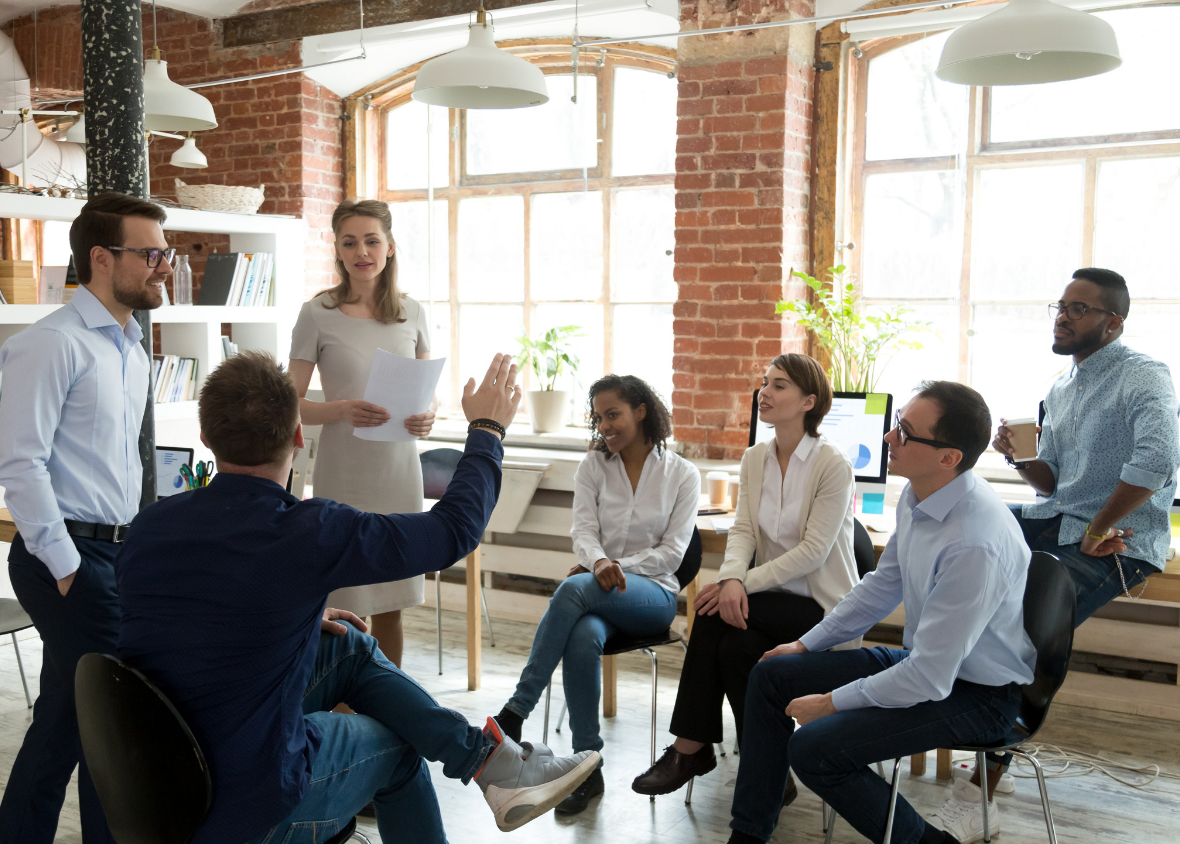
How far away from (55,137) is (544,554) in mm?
5043

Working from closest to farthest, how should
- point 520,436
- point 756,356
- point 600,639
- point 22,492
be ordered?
point 22,492, point 600,639, point 756,356, point 520,436

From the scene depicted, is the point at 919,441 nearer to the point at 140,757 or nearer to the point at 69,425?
the point at 140,757

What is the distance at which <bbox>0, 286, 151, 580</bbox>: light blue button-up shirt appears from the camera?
2008 millimetres

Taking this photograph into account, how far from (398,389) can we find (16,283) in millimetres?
2699

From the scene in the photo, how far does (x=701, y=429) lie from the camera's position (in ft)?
14.6

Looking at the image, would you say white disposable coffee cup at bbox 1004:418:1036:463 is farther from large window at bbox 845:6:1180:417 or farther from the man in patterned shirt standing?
large window at bbox 845:6:1180:417

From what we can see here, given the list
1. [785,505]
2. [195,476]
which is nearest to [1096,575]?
[785,505]

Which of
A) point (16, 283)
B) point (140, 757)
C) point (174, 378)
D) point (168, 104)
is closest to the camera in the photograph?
point (140, 757)

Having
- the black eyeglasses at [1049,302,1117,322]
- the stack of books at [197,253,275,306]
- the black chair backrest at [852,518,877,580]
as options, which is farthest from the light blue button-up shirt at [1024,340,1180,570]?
the stack of books at [197,253,275,306]

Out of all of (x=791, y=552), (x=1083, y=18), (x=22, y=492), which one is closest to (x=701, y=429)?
(x=791, y=552)

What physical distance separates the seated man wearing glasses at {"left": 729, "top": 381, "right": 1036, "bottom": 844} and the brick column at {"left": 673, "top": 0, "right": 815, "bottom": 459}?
2080 mm

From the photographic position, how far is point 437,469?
4.00 metres

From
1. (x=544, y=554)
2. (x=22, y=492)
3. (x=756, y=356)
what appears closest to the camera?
(x=22, y=492)

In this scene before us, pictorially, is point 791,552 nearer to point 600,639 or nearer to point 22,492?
point 600,639
